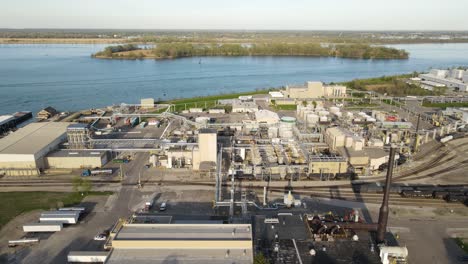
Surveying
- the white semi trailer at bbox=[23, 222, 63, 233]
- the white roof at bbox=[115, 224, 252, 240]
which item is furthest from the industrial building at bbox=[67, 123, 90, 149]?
the white roof at bbox=[115, 224, 252, 240]

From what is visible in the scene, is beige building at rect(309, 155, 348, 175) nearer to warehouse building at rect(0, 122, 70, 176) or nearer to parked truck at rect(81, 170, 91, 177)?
parked truck at rect(81, 170, 91, 177)

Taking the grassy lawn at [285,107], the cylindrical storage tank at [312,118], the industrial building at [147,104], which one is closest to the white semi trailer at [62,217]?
the cylindrical storage tank at [312,118]

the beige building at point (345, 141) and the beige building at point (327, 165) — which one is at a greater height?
the beige building at point (345, 141)

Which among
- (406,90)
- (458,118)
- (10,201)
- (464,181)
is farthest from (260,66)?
(10,201)

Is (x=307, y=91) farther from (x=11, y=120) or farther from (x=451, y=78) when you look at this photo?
(x=11, y=120)

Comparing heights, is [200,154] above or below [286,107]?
above

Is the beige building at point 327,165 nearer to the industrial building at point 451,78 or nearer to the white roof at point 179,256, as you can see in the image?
the white roof at point 179,256

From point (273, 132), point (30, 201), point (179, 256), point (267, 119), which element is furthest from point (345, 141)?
point (30, 201)
